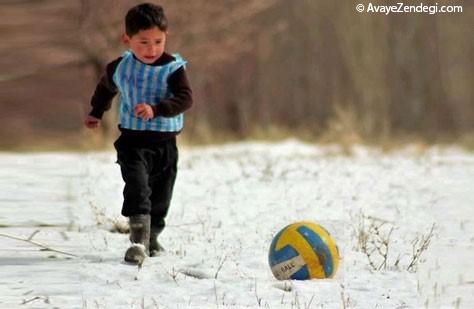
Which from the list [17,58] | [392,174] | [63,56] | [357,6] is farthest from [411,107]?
[17,58]

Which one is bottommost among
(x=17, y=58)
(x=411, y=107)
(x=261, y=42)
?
(x=17, y=58)

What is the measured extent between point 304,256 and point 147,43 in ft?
5.36

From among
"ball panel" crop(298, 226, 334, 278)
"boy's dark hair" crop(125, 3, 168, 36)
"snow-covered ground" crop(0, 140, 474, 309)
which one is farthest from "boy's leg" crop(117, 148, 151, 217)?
"ball panel" crop(298, 226, 334, 278)

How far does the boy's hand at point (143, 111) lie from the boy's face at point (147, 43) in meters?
0.37

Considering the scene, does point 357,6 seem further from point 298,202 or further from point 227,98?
point 298,202

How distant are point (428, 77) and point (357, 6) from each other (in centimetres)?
275

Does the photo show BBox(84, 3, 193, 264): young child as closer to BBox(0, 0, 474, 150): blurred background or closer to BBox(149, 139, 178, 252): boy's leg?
BBox(149, 139, 178, 252): boy's leg

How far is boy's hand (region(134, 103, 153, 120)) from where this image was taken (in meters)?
5.35

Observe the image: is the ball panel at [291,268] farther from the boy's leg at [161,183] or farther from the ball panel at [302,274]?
the boy's leg at [161,183]

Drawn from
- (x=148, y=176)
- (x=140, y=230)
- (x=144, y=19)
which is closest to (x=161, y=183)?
(x=148, y=176)

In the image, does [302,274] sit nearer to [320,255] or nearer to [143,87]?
[320,255]

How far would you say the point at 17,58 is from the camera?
762 centimetres

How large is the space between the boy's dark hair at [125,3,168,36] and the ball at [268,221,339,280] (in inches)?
59.5

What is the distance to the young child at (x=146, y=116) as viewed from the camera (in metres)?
5.48
